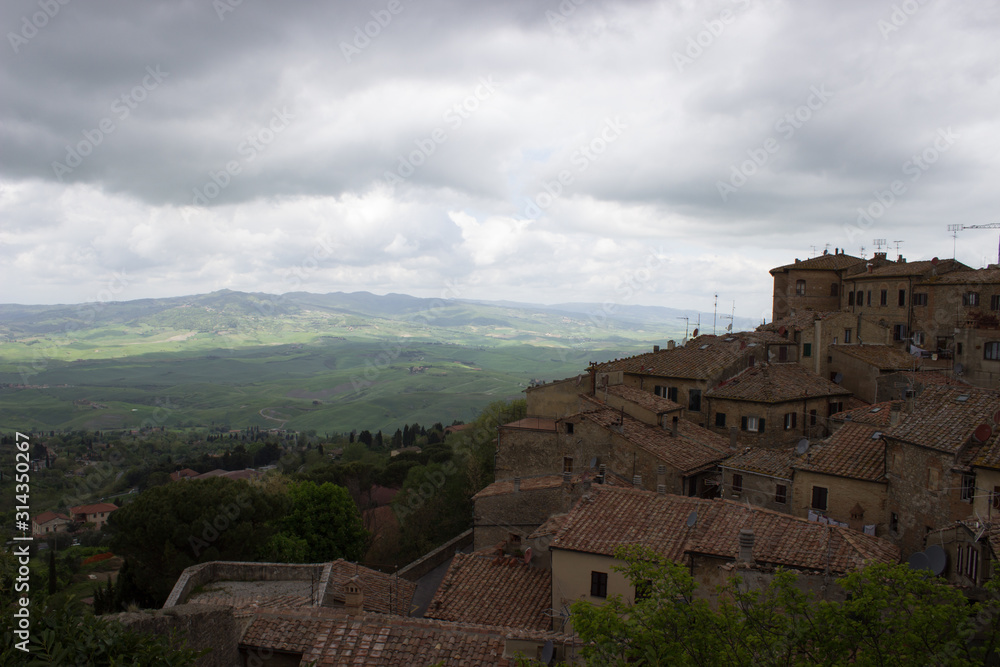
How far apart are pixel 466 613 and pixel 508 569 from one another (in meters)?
2.72

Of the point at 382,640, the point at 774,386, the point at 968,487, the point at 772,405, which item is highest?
the point at 774,386

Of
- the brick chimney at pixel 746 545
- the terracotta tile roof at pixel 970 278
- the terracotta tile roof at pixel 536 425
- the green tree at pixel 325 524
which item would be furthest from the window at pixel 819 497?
the terracotta tile roof at pixel 970 278

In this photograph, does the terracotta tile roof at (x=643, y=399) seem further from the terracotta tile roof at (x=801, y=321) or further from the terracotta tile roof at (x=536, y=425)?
the terracotta tile roof at (x=801, y=321)

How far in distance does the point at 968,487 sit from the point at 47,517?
111 metres

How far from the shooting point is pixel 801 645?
403 inches

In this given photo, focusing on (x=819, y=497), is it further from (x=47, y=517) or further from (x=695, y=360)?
(x=47, y=517)

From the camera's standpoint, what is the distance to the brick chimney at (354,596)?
2148 cm

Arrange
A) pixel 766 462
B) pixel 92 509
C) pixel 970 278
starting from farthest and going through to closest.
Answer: pixel 92 509
pixel 970 278
pixel 766 462

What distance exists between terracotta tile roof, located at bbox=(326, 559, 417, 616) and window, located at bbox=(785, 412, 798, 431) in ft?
70.8

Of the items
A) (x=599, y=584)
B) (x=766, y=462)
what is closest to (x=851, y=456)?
(x=766, y=462)

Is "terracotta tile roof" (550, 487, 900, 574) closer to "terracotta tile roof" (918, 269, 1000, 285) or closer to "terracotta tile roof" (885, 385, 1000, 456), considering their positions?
"terracotta tile roof" (885, 385, 1000, 456)

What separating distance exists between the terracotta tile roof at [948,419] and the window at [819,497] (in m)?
3.13

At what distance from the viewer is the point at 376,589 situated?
25.1 metres

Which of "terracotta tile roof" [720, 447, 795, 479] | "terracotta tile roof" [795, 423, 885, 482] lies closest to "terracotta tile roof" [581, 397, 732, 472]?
"terracotta tile roof" [720, 447, 795, 479]
